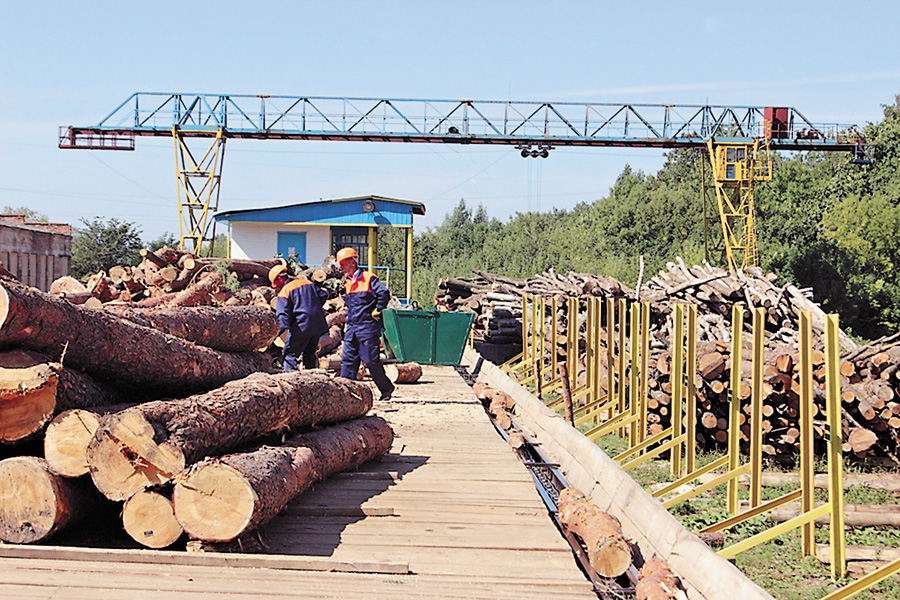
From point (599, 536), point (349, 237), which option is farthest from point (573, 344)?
point (349, 237)

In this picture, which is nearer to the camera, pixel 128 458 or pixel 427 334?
pixel 128 458

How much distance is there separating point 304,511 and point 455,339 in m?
9.37

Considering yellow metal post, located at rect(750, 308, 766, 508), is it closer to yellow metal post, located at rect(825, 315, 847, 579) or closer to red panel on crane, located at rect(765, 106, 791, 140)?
yellow metal post, located at rect(825, 315, 847, 579)

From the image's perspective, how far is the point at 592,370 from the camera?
39.4 feet

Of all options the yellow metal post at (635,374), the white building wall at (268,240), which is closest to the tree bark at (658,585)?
the yellow metal post at (635,374)

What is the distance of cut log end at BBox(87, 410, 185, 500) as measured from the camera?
521 cm

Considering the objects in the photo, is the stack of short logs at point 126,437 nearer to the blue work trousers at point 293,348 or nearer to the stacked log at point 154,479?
the stacked log at point 154,479

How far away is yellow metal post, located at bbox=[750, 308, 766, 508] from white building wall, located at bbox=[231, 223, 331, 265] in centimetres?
2766

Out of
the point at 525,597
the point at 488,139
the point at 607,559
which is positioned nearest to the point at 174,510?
the point at 525,597

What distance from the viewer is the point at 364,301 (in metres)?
11.3

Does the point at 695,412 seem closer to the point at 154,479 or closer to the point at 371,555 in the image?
the point at 371,555

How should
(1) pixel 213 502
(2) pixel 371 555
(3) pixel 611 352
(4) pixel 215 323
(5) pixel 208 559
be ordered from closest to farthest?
(5) pixel 208 559 < (1) pixel 213 502 < (2) pixel 371 555 < (4) pixel 215 323 < (3) pixel 611 352

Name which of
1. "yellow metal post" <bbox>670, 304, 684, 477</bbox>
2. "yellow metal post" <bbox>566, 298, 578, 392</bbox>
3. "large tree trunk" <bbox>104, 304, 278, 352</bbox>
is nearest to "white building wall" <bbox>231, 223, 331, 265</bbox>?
"yellow metal post" <bbox>566, 298, 578, 392</bbox>

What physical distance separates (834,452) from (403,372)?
920cm
